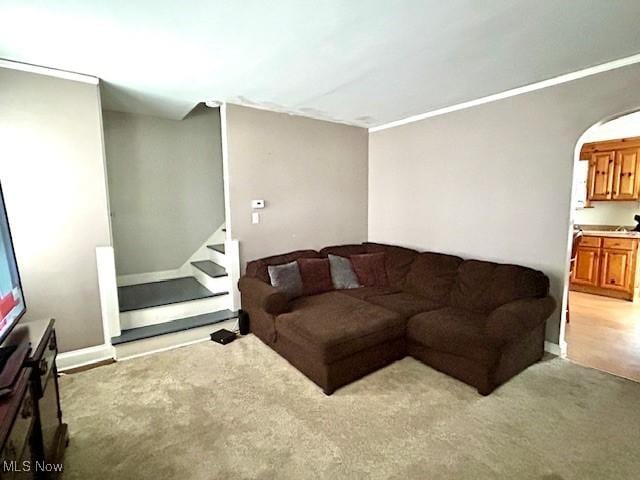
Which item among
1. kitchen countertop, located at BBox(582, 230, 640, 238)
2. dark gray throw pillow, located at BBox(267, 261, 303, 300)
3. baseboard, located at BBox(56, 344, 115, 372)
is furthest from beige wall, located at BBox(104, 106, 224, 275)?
kitchen countertop, located at BBox(582, 230, 640, 238)

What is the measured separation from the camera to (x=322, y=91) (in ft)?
10.1

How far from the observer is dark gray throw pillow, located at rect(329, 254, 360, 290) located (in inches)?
144

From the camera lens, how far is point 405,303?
10.3 feet

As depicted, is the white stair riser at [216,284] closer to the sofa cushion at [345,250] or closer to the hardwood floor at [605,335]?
the sofa cushion at [345,250]

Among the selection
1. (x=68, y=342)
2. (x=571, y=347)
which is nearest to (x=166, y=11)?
(x=68, y=342)

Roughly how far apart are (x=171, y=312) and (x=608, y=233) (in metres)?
5.76

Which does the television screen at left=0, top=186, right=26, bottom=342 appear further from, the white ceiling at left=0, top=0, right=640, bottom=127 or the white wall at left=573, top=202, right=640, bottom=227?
the white wall at left=573, top=202, right=640, bottom=227

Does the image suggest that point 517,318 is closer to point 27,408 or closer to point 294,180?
point 294,180

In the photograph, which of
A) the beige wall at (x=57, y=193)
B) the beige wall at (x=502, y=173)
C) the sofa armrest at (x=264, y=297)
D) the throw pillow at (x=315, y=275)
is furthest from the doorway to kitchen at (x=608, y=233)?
the beige wall at (x=57, y=193)

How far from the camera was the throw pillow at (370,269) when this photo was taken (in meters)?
3.78

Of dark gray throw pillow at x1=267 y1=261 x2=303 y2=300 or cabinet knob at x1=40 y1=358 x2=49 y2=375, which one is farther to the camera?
dark gray throw pillow at x1=267 y1=261 x2=303 y2=300

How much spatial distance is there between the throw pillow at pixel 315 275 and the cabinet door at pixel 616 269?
4.03 meters

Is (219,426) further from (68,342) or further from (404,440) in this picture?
(68,342)

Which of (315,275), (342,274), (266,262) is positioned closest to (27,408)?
(266,262)
